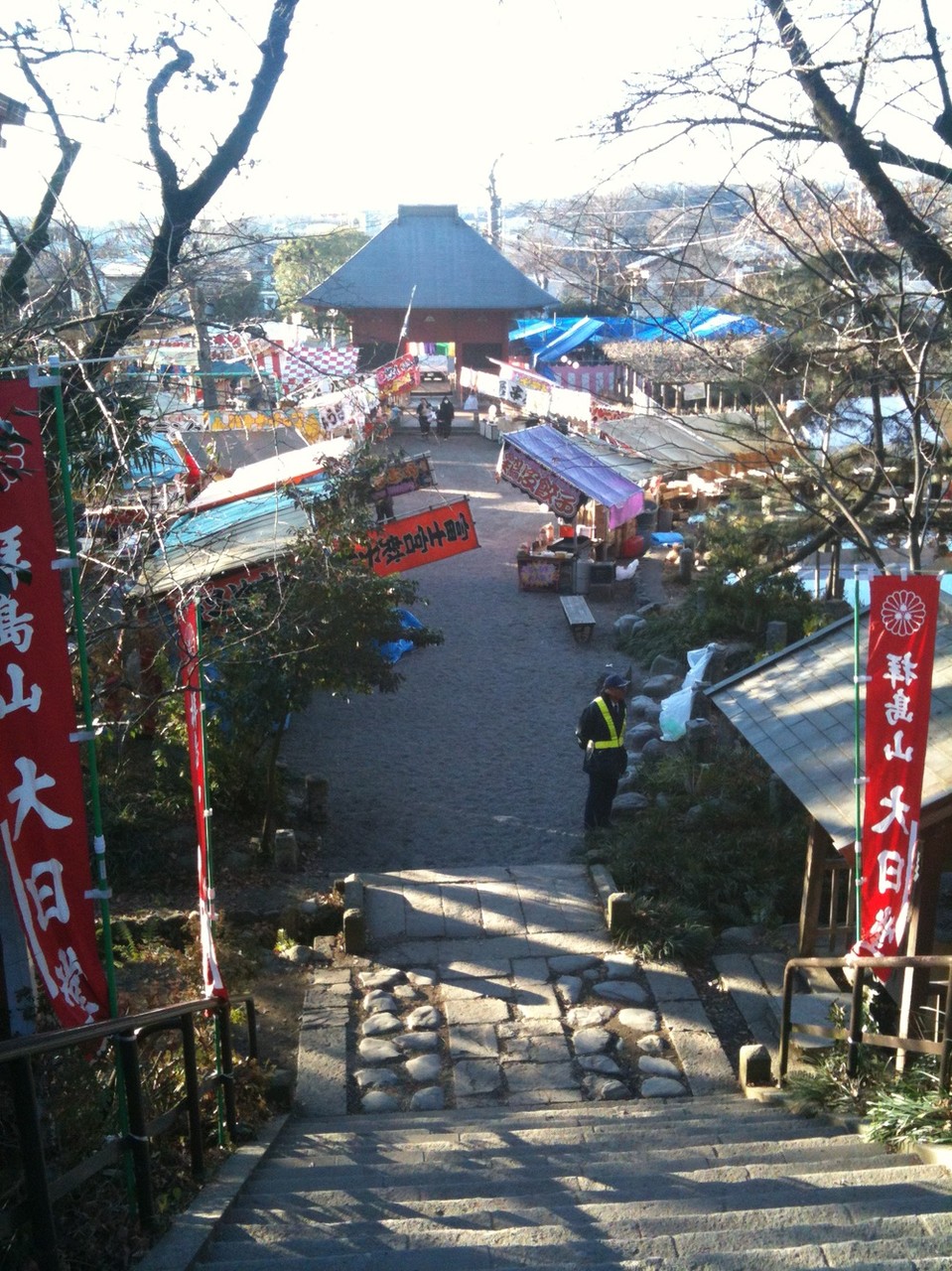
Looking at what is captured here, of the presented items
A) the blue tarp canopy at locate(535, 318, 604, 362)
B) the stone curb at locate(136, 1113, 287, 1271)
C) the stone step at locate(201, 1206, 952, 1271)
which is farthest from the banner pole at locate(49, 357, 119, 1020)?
the blue tarp canopy at locate(535, 318, 604, 362)

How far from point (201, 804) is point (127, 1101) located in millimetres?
1877

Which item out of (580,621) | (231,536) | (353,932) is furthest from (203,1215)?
(580,621)

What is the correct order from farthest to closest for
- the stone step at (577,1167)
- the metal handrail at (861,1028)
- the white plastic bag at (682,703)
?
the white plastic bag at (682,703), the metal handrail at (861,1028), the stone step at (577,1167)

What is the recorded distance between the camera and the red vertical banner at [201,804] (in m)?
5.77

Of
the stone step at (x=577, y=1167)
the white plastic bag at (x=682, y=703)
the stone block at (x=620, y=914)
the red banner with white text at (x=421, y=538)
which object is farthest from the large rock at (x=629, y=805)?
the stone step at (x=577, y=1167)

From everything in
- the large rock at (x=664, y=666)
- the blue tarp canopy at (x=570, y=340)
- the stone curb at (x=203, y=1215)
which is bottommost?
the stone curb at (x=203, y=1215)

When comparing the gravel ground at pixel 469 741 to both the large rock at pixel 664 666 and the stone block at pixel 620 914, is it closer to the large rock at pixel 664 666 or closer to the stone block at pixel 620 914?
the large rock at pixel 664 666

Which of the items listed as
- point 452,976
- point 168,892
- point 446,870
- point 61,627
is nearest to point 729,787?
point 446,870

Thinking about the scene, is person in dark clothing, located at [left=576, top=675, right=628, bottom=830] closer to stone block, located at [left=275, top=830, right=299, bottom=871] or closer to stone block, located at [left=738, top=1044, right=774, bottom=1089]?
stone block, located at [left=275, top=830, right=299, bottom=871]

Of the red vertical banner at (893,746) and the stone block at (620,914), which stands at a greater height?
the red vertical banner at (893,746)

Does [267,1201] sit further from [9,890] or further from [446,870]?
[446,870]

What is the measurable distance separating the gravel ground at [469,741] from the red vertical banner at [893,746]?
503cm

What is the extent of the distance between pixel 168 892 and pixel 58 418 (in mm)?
6263

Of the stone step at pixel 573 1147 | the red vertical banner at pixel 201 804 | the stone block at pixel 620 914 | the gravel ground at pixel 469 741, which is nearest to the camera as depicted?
the stone step at pixel 573 1147
